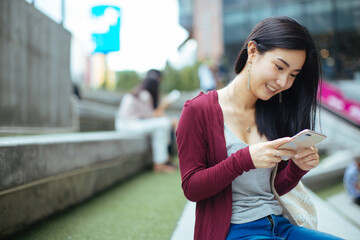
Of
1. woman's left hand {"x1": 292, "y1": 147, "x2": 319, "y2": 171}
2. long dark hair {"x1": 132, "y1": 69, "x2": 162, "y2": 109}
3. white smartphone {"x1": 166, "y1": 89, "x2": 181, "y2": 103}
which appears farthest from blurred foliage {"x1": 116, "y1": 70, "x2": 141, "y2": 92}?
woman's left hand {"x1": 292, "y1": 147, "x2": 319, "y2": 171}

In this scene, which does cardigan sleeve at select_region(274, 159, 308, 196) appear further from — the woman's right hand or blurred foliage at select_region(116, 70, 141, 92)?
blurred foliage at select_region(116, 70, 141, 92)

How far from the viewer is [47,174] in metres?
2.01

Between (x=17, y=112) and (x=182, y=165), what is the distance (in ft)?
6.84

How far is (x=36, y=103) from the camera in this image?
303 centimetres

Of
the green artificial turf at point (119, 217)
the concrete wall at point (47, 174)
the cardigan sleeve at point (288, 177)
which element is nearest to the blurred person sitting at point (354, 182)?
the green artificial turf at point (119, 217)

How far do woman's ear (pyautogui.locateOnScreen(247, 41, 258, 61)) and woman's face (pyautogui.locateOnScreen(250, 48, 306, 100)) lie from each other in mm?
17

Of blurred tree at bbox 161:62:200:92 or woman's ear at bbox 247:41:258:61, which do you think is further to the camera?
blurred tree at bbox 161:62:200:92

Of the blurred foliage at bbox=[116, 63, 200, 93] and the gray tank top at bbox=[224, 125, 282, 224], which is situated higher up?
the blurred foliage at bbox=[116, 63, 200, 93]

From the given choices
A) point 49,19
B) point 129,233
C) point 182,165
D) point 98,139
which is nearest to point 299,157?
point 182,165

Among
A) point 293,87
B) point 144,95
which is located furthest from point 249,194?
point 144,95

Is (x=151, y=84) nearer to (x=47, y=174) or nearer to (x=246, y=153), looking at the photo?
(x=47, y=174)

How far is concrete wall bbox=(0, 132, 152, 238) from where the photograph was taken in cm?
168

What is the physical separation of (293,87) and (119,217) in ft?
5.26

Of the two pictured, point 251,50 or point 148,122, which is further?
point 148,122
